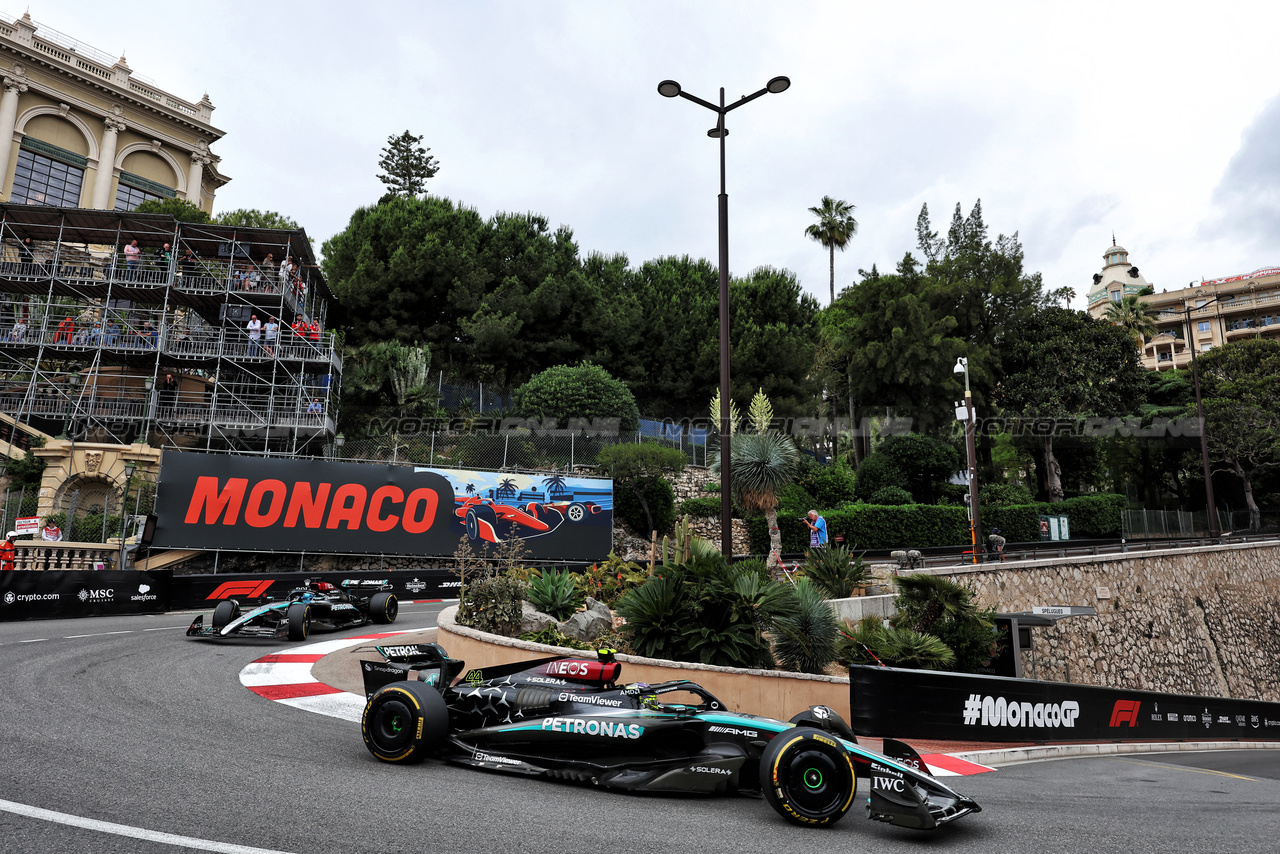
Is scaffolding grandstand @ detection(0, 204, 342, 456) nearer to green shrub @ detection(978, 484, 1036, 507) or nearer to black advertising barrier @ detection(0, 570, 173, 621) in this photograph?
black advertising barrier @ detection(0, 570, 173, 621)

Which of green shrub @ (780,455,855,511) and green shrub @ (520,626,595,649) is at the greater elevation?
green shrub @ (780,455,855,511)

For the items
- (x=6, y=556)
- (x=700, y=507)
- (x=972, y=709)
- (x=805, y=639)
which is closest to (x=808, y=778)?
(x=972, y=709)

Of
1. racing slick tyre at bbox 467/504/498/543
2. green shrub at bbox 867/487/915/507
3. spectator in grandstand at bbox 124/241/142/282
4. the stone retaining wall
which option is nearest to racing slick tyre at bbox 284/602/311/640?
racing slick tyre at bbox 467/504/498/543

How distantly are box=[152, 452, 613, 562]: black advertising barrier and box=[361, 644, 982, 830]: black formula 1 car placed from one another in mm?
17295

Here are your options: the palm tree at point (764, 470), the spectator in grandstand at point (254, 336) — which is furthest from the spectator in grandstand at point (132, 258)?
the palm tree at point (764, 470)

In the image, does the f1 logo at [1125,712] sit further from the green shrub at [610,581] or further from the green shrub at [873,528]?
the green shrub at [873,528]

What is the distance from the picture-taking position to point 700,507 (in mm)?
31297

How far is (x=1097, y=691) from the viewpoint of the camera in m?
10.1

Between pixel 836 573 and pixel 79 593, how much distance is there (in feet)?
58.3

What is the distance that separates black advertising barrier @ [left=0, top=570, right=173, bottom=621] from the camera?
15.7 meters

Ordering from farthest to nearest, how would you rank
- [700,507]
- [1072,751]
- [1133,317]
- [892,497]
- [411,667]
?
[1133,317]
[892,497]
[700,507]
[1072,751]
[411,667]

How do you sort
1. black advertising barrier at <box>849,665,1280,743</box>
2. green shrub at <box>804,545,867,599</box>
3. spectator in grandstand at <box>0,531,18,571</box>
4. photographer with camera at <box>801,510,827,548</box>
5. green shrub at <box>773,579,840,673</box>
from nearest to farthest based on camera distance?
black advertising barrier at <box>849,665,1280,743</box> < green shrub at <box>773,579,840,673</box> < green shrub at <box>804,545,867,599</box> < photographer with camera at <box>801,510,827,548</box> < spectator in grandstand at <box>0,531,18,571</box>

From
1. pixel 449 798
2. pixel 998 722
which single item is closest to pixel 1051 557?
pixel 998 722

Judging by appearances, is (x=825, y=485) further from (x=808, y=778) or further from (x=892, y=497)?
(x=808, y=778)
